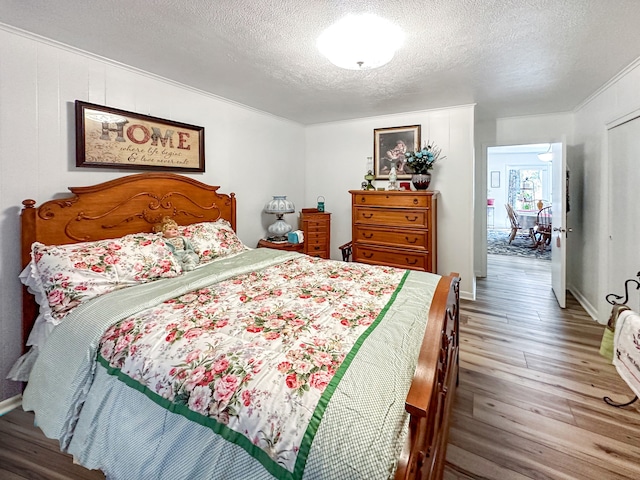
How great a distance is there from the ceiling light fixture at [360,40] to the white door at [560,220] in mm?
2637

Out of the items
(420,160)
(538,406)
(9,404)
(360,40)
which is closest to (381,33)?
(360,40)

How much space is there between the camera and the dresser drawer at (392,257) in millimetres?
3598

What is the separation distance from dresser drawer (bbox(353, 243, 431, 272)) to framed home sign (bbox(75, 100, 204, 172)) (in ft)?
6.67

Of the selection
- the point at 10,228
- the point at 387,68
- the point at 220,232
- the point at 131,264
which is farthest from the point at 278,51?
the point at 10,228

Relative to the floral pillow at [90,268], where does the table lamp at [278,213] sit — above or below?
above

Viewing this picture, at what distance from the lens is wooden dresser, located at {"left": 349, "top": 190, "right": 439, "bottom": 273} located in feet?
11.7

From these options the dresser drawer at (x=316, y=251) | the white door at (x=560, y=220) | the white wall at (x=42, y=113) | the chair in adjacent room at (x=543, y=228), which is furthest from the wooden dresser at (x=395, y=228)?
the chair in adjacent room at (x=543, y=228)

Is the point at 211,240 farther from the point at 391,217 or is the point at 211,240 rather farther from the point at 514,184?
the point at 514,184

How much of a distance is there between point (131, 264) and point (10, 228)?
76 cm

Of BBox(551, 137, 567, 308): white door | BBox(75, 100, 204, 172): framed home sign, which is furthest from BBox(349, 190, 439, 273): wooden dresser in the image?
BBox(75, 100, 204, 172): framed home sign

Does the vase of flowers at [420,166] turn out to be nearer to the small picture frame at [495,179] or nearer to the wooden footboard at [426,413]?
the wooden footboard at [426,413]

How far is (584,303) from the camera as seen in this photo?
380 centimetres

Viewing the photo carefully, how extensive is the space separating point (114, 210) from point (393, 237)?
276 centimetres

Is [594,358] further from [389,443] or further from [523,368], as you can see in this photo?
[389,443]
